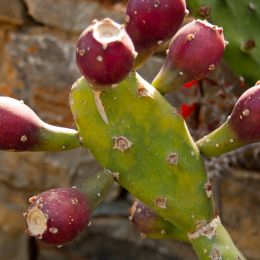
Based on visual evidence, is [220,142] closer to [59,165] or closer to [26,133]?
[26,133]

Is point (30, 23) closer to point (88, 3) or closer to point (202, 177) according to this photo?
point (88, 3)

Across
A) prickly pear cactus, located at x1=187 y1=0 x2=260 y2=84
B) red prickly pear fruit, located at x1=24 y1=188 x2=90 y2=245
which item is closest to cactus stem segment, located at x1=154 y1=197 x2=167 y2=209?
red prickly pear fruit, located at x1=24 y1=188 x2=90 y2=245

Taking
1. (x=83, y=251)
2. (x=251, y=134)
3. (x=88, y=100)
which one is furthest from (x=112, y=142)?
(x=83, y=251)

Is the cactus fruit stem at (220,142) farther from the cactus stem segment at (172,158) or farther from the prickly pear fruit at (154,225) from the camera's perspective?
the prickly pear fruit at (154,225)

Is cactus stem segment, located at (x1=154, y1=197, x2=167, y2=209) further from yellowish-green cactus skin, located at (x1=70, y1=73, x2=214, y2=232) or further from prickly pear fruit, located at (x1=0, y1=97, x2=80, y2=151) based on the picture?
prickly pear fruit, located at (x1=0, y1=97, x2=80, y2=151)

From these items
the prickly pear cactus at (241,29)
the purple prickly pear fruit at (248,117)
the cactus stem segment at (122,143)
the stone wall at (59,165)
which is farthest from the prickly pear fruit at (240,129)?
the stone wall at (59,165)

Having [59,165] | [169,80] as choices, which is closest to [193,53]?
[169,80]
